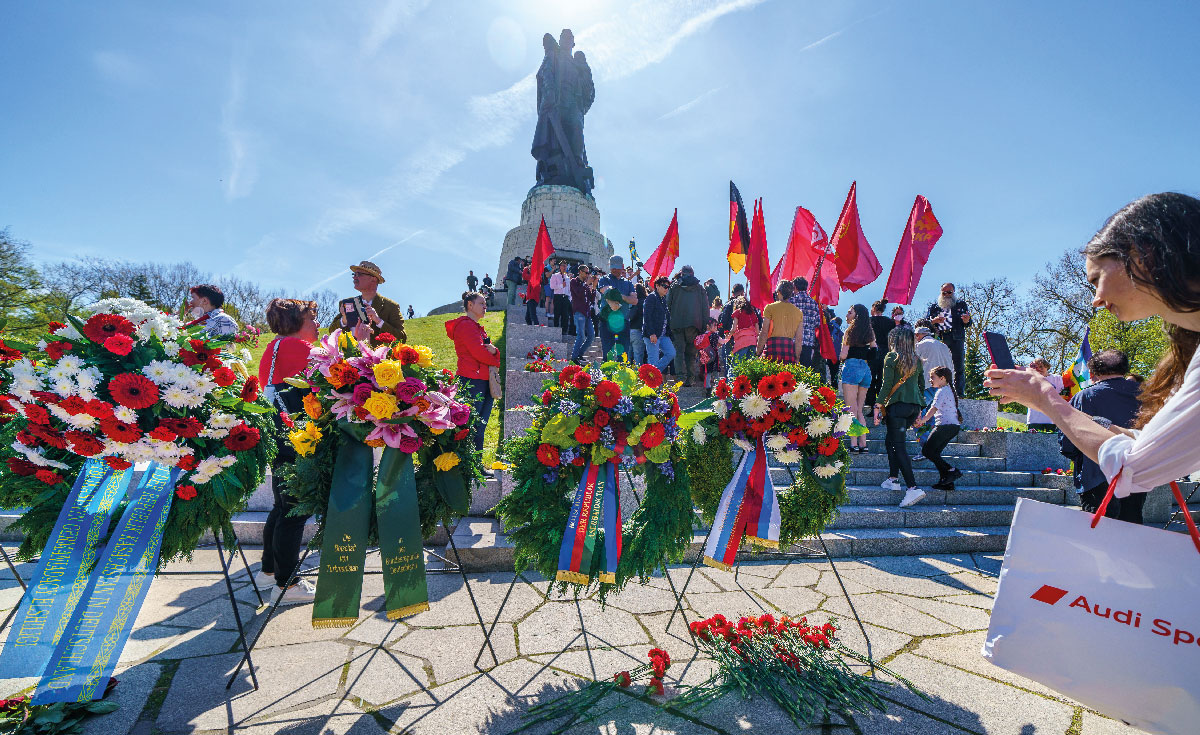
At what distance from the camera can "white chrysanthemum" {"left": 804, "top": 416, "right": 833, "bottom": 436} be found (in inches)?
127

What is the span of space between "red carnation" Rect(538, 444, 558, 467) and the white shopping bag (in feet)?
6.59

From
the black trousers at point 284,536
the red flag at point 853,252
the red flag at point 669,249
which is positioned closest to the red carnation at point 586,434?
the black trousers at point 284,536

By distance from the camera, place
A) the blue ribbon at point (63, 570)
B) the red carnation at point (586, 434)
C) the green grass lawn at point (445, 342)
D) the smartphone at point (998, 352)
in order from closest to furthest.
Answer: the smartphone at point (998, 352)
the blue ribbon at point (63, 570)
the red carnation at point (586, 434)
the green grass lawn at point (445, 342)

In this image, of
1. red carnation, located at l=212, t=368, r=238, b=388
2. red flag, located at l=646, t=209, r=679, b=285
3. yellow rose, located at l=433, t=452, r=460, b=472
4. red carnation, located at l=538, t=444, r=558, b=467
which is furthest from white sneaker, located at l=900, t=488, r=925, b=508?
red flag, located at l=646, t=209, r=679, b=285

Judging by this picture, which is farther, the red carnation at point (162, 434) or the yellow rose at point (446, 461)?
the yellow rose at point (446, 461)

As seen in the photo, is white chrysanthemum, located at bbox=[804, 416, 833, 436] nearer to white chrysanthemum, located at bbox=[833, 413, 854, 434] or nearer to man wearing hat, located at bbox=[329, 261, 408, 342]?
white chrysanthemum, located at bbox=[833, 413, 854, 434]

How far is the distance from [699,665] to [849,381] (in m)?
5.02

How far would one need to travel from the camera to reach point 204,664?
9.66ft

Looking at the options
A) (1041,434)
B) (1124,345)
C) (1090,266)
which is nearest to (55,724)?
(1090,266)

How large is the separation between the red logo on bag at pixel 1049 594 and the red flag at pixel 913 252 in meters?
8.64

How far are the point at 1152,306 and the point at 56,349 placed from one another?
417 cm

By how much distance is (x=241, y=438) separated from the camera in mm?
2641

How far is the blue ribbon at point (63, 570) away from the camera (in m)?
2.30

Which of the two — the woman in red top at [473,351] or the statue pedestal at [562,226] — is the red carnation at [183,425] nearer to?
the woman in red top at [473,351]
